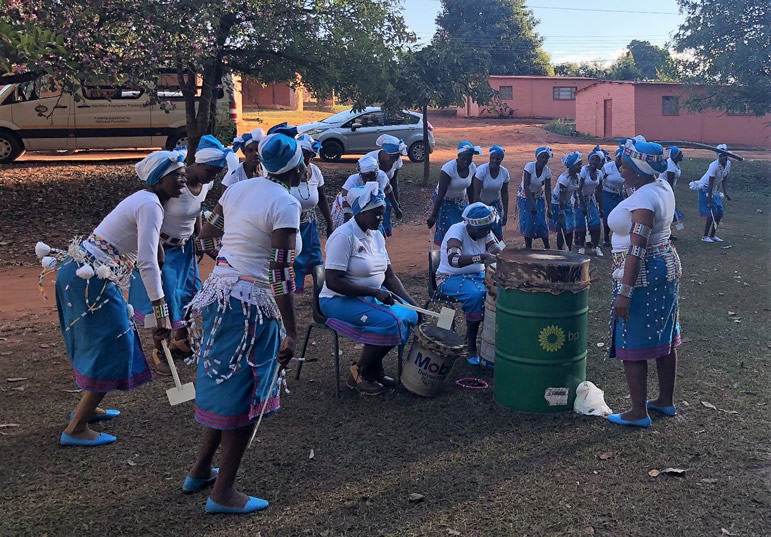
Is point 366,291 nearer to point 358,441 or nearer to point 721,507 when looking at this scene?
point 358,441

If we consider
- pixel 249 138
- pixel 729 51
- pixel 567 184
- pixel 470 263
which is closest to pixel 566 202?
pixel 567 184

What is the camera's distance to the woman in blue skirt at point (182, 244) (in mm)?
5453

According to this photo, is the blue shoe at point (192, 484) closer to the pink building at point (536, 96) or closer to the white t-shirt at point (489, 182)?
the white t-shirt at point (489, 182)

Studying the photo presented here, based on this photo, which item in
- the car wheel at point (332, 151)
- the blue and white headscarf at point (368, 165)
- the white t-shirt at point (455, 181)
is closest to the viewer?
the blue and white headscarf at point (368, 165)

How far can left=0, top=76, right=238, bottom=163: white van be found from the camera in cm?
1905

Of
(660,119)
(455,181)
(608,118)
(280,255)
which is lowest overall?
(280,255)

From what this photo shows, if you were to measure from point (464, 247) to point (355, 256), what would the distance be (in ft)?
4.42

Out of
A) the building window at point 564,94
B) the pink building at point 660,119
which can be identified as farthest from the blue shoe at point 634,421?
the building window at point 564,94

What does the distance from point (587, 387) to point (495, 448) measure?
0.97 m

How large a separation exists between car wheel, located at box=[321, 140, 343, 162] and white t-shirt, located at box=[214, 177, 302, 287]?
1856 centimetres

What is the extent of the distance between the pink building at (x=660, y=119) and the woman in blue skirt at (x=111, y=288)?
31611 millimetres

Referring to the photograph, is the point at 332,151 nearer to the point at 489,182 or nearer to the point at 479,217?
the point at 489,182

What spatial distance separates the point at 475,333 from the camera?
21.1 feet

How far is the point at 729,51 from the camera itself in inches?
997
